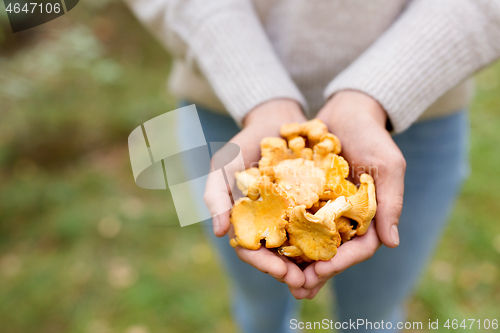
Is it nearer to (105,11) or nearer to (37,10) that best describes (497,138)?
(37,10)

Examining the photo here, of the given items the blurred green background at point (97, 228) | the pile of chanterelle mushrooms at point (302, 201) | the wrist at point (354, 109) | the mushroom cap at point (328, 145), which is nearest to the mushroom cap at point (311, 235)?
the pile of chanterelle mushrooms at point (302, 201)

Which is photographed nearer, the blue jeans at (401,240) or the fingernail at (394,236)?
the fingernail at (394,236)

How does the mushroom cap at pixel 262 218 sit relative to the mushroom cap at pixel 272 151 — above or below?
below

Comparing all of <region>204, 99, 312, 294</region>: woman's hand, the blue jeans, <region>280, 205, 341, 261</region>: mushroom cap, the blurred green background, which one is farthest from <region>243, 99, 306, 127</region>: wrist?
the blurred green background

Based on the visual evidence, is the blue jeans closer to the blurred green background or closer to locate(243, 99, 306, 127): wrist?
locate(243, 99, 306, 127): wrist

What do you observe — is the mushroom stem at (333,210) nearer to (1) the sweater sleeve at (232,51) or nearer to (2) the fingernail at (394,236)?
(2) the fingernail at (394,236)

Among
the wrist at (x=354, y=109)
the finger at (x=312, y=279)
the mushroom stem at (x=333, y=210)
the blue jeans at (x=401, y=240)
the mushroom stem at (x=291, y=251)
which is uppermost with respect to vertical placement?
the wrist at (x=354, y=109)

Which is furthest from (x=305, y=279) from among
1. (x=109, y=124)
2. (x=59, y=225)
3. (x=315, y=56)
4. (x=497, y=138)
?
(x=497, y=138)
